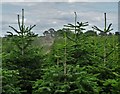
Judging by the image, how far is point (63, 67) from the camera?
7.54m

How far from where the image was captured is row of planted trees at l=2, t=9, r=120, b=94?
7309mm

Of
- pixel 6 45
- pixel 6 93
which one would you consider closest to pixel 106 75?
pixel 6 93

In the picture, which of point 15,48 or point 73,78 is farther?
point 15,48

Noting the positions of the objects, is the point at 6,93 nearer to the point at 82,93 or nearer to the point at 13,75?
the point at 13,75

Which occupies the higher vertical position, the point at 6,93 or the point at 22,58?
the point at 22,58

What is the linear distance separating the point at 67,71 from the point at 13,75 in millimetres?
1484

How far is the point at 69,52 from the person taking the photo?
29.2 ft

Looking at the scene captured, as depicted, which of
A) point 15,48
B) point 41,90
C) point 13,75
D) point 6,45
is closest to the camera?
point 41,90

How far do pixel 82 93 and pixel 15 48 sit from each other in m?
3.19

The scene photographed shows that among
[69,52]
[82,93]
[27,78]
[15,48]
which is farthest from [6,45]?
[82,93]

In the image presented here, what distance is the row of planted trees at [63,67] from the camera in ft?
24.0

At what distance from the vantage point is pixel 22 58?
929 centimetres

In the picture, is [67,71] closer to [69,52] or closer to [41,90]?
[41,90]

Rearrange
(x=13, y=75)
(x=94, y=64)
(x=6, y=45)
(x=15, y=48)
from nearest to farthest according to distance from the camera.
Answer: (x=13, y=75) → (x=94, y=64) → (x=15, y=48) → (x=6, y=45)
